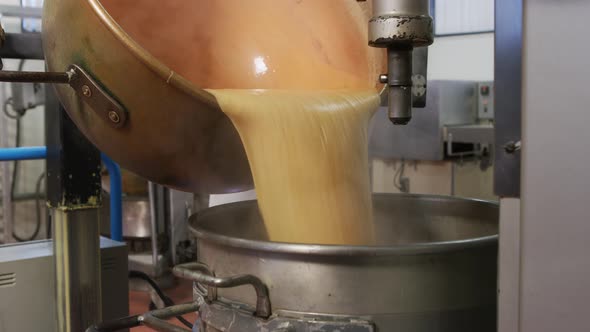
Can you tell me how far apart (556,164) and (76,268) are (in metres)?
0.93

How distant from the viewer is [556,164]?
57cm

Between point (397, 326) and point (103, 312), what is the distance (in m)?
0.80

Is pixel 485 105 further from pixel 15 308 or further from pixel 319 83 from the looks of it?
pixel 15 308

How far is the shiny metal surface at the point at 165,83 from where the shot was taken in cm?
86

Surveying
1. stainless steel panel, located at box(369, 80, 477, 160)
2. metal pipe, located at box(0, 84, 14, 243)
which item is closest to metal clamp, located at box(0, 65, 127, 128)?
stainless steel panel, located at box(369, 80, 477, 160)

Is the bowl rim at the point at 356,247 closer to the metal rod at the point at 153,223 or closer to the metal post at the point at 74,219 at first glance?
the metal post at the point at 74,219

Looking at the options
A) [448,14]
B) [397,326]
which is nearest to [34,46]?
[397,326]

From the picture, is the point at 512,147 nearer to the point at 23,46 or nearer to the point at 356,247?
the point at 356,247

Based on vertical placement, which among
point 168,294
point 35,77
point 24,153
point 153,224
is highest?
point 35,77

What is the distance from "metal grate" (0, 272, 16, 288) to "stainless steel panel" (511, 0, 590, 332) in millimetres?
975

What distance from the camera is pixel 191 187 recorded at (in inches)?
41.4

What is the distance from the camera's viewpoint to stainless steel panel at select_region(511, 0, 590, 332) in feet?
1.84

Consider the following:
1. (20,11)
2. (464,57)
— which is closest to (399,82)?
(20,11)

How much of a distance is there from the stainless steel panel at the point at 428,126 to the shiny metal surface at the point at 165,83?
69.7 inches
